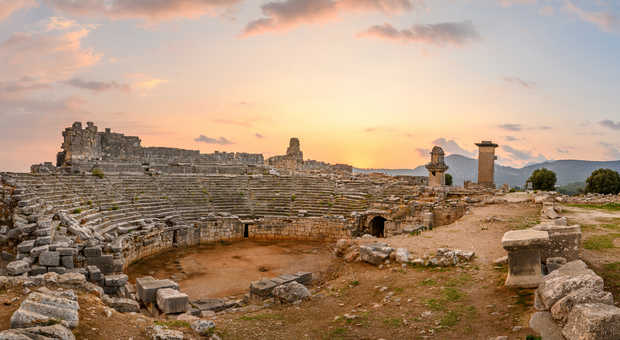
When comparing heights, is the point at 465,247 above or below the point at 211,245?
above

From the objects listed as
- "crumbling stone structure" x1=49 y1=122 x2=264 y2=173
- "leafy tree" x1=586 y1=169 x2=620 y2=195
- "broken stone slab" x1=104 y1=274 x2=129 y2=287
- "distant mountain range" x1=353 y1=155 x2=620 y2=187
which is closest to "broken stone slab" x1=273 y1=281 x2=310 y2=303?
"broken stone slab" x1=104 y1=274 x2=129 y2=287

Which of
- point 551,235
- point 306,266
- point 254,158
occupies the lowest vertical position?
point 306,266

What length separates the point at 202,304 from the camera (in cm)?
952

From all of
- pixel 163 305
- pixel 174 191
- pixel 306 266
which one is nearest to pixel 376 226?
pixel 306 266

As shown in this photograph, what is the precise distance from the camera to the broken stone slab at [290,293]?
8.91m

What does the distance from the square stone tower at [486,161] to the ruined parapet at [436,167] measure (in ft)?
21.0

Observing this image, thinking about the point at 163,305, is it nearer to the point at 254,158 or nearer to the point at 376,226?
the point at 376,226

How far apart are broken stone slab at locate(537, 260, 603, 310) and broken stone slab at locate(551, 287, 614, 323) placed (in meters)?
0.18

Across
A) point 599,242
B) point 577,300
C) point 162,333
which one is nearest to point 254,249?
point 162,333

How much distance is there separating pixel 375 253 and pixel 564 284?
6.35 m

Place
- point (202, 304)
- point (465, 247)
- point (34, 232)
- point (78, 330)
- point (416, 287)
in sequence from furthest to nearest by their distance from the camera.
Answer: point (465, 247)
point (34, 232)
point (202, 304)
point (416, 287)
point (78, 330)

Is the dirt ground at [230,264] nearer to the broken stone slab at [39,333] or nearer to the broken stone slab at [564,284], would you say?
the broken stone slab at [39,333]

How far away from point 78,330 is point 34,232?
6.55 m

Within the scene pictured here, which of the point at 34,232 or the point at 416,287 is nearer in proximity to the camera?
the point at 416,287
